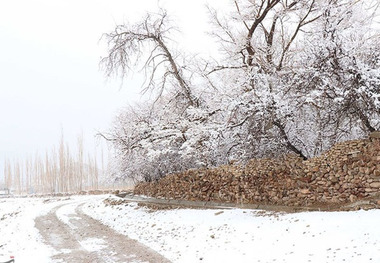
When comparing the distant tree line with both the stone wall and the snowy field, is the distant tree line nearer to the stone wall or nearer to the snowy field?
the stone wall

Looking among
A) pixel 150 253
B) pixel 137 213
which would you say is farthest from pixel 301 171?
pixel 137 213

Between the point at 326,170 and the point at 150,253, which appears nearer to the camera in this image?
the point at 150,253

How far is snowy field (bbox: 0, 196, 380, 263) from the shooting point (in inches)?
213

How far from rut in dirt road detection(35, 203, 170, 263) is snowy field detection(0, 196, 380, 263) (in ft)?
1.06

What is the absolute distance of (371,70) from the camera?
7.36 meters

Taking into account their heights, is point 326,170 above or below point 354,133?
below

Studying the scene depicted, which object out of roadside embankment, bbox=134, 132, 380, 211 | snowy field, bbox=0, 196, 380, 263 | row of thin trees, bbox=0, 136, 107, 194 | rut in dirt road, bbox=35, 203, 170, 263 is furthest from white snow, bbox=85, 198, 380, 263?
row of thin trees, bbox=0, 136, 107, 194

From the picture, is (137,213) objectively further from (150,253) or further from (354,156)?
(354,156)

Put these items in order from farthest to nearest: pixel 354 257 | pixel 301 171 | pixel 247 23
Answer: pixel 247 23
pixel 301 171
pixel 354 257

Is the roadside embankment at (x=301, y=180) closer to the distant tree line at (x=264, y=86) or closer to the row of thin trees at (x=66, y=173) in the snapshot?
the distant tree line at (x=264, y=86)

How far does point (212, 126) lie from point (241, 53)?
2890 millimetres

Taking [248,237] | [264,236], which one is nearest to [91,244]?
[248,237]

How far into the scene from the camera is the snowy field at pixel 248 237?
5.40m

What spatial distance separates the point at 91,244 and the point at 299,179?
20.7 ft
